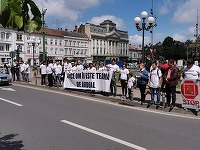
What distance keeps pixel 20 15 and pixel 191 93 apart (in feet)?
27.5

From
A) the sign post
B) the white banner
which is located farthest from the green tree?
the white banner

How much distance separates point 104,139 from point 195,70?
16.7 feet

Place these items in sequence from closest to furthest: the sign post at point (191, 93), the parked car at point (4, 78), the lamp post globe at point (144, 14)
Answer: the sign post at point (191, 93), the lamp post globe at point (144, 14), the parked car at point (4, 78)

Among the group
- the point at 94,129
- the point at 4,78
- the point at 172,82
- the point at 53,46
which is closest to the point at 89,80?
the point at 172,82

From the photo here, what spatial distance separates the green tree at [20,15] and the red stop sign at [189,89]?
8.00 m

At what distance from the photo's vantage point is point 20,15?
2.67 meters

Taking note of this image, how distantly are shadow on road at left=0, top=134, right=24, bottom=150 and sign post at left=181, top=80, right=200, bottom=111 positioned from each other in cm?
611

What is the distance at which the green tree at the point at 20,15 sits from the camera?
250 centimetres

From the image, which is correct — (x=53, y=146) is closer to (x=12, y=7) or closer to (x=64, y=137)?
(x=64, y=137)

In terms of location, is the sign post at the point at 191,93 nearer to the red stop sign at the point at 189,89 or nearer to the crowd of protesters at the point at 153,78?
the red stop sign at the point at 189,89

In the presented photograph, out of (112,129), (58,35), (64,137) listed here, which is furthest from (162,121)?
(58,35)

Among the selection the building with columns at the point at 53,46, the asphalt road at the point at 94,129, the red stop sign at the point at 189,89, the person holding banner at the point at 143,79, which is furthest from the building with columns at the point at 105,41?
the asphalt road at the point at 94,129

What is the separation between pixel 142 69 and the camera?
1188 cm

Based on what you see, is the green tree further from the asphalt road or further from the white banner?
the white banner
